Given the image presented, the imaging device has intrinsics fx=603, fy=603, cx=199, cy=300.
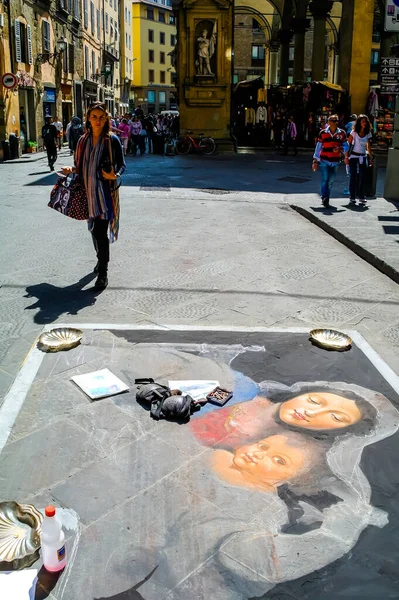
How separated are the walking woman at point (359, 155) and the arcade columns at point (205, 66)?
15396 mm

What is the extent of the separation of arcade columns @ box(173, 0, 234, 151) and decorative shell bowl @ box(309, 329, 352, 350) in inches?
886

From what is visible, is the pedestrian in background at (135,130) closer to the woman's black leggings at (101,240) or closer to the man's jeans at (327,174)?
the man's jeans at (327,174)

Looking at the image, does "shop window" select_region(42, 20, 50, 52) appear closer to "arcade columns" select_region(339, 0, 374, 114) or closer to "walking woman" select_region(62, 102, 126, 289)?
"arcade columns" select_region(339, 0, 374, 114)

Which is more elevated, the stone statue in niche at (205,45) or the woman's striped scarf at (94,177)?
the stone statue in niche at (205,45)

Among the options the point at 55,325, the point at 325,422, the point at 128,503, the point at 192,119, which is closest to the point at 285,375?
the point at 325,422

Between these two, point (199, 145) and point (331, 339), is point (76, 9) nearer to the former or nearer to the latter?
point (199, 145)

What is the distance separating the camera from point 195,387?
13.3 feet

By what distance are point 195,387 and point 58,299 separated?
240 centimetres

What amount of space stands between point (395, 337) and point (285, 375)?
1406 millimetres

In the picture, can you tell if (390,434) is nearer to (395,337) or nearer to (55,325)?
(395,337)

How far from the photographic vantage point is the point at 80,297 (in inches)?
238

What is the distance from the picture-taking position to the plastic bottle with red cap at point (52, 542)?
2.39 meters

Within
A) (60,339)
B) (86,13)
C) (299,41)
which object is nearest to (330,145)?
(60,339)

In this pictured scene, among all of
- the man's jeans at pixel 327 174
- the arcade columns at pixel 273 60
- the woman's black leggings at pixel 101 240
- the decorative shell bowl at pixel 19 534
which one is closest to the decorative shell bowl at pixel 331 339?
the woman's black leggings at pixel 101 240
